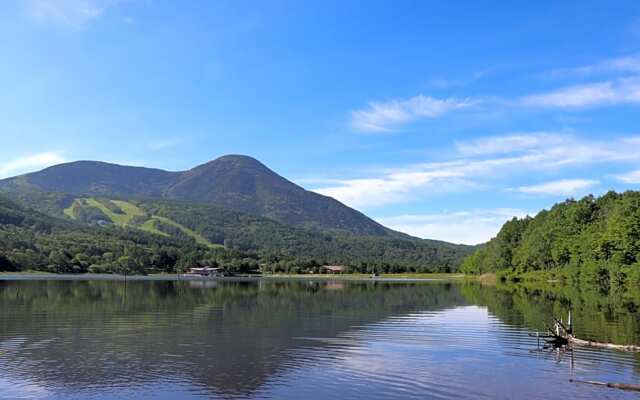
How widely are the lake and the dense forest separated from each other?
62.1 m

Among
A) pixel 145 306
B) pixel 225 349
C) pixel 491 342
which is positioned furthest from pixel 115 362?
pixel 145 306

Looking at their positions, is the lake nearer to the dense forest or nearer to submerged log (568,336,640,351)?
submerged log (568,336,640,351)

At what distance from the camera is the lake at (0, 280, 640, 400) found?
3005 cm

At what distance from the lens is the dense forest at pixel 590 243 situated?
124438 mm

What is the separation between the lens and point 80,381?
3130 centimetres

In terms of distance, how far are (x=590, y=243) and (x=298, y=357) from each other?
12384cm

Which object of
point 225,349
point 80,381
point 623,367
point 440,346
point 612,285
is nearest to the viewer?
point 80,381

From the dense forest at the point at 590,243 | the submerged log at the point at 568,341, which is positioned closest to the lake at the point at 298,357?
the submerged log at the point at 568,341

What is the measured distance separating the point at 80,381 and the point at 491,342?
3103cm

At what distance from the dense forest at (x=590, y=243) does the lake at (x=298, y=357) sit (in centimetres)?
6211

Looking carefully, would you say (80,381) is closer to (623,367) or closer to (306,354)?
(306,354)

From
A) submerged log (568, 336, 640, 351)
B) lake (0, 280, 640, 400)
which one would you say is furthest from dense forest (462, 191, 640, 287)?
submerged log (568, 336, 640, 351)

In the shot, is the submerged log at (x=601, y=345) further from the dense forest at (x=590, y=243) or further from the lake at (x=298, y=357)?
the dense forest at (x=590, y=243)

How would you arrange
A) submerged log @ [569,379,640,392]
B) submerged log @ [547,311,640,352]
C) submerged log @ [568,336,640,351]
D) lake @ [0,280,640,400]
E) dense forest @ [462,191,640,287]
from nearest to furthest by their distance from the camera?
submerged log @ [569,379,640,392]
lake @ [0,280,640,400]
submerged log @ [568,336,640,351]
submerged log @ [547,311,640,352]
dense forest @ [462,191,640,287]
